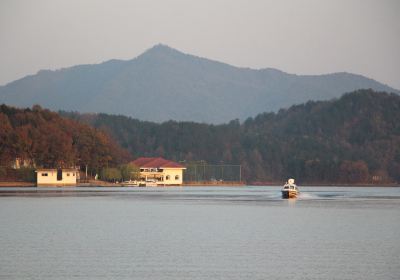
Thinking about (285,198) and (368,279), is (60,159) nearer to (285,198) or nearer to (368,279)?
(285,198)

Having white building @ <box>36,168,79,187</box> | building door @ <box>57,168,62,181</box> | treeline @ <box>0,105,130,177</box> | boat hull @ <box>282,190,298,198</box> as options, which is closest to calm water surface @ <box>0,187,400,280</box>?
boat hull @ <box>282,190,298,198</box>

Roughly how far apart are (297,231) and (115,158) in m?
100

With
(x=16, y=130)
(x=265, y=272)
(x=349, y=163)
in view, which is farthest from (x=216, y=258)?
(x=349, y=163)

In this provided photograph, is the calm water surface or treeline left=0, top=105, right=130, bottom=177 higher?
treeline left=0, top=105, right=130, bottom=177

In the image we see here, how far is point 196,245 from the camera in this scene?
38.8m

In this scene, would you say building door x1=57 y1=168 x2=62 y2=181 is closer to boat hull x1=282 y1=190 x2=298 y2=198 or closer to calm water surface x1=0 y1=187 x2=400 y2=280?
boat hull x1=282 y1=190 x2=298 y2=198

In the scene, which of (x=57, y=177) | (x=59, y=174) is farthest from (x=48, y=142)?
(x=59, y=174)

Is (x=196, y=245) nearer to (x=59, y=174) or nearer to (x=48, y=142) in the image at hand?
(x=48, y=142)

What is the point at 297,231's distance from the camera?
4725 centimetres

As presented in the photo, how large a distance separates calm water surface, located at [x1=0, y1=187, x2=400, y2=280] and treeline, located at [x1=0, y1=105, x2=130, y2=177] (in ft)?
217

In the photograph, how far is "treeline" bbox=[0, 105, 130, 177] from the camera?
414ft

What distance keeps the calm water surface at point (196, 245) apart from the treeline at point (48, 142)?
66263 millimetres

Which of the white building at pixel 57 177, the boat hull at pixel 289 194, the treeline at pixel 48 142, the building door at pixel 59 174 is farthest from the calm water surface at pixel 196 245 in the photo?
the building door at pixel 59 174

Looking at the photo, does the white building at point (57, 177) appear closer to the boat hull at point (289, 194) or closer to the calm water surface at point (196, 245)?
the boat hull at point (289, 194)
